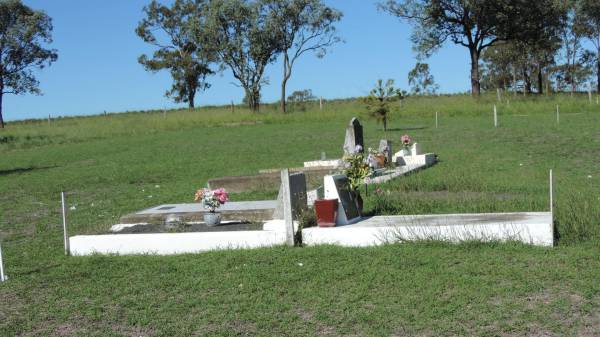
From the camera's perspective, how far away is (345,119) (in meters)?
41.5

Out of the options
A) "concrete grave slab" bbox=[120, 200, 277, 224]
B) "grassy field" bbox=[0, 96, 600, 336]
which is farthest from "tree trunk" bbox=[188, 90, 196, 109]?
"concrete grave slab" bbox=[120, 200, 277, 224]

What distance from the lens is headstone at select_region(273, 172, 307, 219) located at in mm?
10359

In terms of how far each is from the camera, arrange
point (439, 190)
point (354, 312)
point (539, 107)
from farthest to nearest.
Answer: point (539, 107) → point (439, 190) → point (354, 312)

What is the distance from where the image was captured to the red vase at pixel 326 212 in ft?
32.4

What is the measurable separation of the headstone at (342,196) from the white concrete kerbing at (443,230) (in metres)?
0.25

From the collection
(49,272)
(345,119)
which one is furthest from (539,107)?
(49,272)

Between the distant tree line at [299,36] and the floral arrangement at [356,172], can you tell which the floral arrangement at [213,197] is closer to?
the floral arrangement at [356,172]

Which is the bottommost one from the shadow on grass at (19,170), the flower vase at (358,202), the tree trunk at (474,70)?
the flower vase at (358,202)

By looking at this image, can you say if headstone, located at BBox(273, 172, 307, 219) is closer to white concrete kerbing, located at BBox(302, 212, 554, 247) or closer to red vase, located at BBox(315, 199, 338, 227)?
red vase, located at BBox(315, 199, 338, 227)

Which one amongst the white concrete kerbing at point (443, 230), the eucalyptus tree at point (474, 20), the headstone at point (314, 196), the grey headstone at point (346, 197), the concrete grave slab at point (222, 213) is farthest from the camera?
the eucalyptus tree at point (474, 20)

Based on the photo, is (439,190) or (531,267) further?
(439,190)

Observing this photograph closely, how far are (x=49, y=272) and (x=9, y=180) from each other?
47.7ft

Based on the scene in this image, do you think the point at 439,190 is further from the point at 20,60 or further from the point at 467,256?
the point at 20,60

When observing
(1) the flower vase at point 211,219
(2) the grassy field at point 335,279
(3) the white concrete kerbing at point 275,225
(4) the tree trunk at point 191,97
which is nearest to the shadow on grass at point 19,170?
(2) the grassy field at point 335,279
